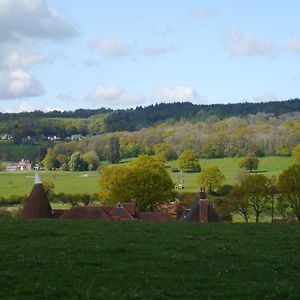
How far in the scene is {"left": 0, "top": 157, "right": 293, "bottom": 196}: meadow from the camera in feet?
374

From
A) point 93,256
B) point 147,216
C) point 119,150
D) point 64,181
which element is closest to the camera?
point 93,256

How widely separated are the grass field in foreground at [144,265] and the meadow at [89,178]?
274 ft

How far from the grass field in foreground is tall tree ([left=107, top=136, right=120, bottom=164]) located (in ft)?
470

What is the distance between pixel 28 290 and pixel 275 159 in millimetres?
148340

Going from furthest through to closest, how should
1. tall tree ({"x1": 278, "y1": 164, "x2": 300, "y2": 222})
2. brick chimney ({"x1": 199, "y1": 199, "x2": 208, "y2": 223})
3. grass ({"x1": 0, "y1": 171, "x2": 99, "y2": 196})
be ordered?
grass ({"x1": 0, "y1": 171, "x2": 99, "y2": 196})
tall tree ({"x1": 278, "y1": 164, "x2": 300, "y2": 222})
brick chimney ({"x1": 199, "y1": 199, "x2": 208, "y2": 223})

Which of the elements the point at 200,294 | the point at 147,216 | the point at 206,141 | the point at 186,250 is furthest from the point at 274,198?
the point at 206,141

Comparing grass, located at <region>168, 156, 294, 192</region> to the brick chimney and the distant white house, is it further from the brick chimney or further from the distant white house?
the brick chimney

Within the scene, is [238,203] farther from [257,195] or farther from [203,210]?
[203,210]

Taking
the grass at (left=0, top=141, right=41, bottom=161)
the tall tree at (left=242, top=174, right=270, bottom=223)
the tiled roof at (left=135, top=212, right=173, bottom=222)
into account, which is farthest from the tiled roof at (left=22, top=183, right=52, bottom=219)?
the grass at (left=0, top=141, right=41, bottom=161)

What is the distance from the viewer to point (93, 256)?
17.5m

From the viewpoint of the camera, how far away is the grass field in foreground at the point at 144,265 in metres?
13.0

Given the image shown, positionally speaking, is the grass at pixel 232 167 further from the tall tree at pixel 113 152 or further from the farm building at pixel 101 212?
the farm building at pixel 101 212

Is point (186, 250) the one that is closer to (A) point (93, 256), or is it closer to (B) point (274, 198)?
(A) point (93, 256)

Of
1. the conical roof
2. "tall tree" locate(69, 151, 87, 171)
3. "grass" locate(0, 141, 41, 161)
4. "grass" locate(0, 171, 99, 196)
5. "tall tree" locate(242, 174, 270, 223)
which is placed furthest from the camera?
"grass" locate(0, 141, 41, 161)
